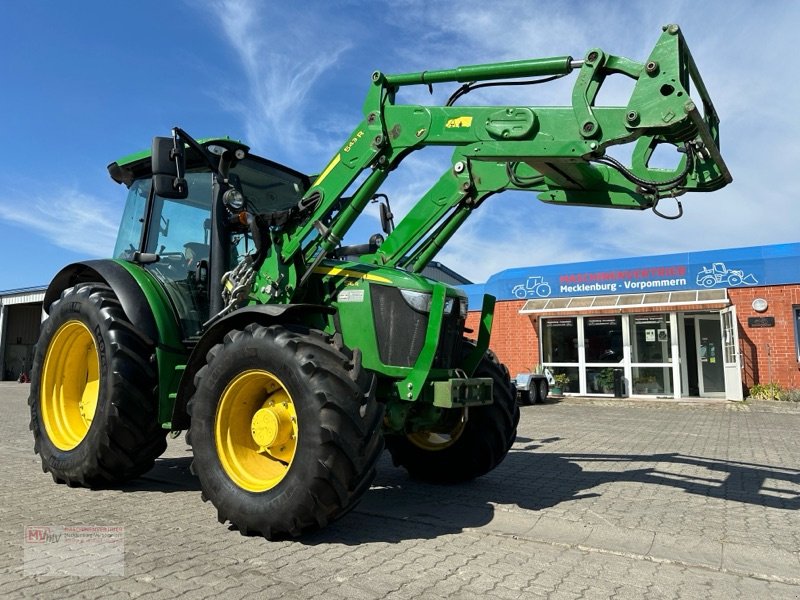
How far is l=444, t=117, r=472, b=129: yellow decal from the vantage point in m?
4.69

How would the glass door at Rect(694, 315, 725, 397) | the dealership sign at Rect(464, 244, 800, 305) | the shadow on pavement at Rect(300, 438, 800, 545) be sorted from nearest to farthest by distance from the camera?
the shadow on pavement at Rect(300, 438, 800, 545)
the dealership sign at Rect(464, 244, 800, 305)
the glass door at Rect(694, 315, 725, 397)

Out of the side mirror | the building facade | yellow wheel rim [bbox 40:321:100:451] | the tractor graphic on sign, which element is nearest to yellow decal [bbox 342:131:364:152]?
the side mirror

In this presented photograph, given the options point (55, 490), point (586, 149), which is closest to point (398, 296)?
point (586, 149)

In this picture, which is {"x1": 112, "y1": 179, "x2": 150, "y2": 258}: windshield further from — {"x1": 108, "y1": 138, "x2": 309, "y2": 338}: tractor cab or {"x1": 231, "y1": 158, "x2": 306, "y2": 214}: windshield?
{"x1": 231, "y1": 158, "x2": 306, "y2": 214}: windshield

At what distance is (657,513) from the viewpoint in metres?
4.82

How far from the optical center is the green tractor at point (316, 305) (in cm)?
395

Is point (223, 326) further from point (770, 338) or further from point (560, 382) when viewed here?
point (770, 338)

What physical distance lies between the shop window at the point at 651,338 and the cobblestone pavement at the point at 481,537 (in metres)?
11.1

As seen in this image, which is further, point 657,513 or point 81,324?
point 81,324

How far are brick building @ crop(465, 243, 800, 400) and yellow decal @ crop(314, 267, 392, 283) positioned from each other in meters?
14.4

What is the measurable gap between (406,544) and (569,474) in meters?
3.08

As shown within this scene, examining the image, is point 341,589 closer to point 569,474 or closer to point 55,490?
point 55,490

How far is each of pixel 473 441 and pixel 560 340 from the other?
1459 centimetres

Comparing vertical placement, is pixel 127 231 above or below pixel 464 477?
above
